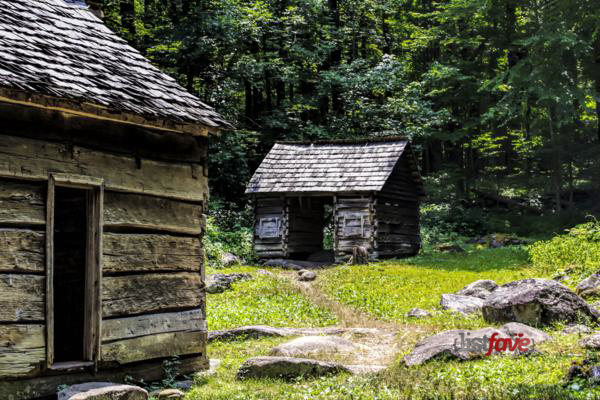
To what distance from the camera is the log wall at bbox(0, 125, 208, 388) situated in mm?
7102

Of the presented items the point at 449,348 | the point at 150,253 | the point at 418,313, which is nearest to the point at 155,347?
the point at 150,253

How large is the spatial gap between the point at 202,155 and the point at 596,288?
7963 millimetres

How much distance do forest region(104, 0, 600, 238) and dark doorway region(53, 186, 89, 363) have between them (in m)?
22.0

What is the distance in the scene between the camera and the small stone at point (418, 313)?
43.0ft

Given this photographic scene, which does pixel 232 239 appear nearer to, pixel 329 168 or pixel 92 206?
pixel 329 168

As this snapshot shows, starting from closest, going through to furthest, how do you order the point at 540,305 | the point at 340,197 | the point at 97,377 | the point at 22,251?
the point at 22,251
the point at 97,377
the point at 540,305
the point at 340,197

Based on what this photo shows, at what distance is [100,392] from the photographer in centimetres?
694

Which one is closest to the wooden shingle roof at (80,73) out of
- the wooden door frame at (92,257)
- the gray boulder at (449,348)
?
the wooden door frame at (92,257)

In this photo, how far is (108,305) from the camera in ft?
26.4

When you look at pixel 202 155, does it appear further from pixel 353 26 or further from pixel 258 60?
pixel 353 26

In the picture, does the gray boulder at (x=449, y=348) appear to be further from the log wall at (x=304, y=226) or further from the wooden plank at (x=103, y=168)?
the log wall at (x=304, y=226)

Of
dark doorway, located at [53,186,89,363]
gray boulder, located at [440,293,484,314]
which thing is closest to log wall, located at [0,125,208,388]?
dark doorway, located at [53,186,89,363]

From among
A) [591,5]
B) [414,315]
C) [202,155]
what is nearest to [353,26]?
[591,5]

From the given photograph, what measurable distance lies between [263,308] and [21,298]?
788cm
